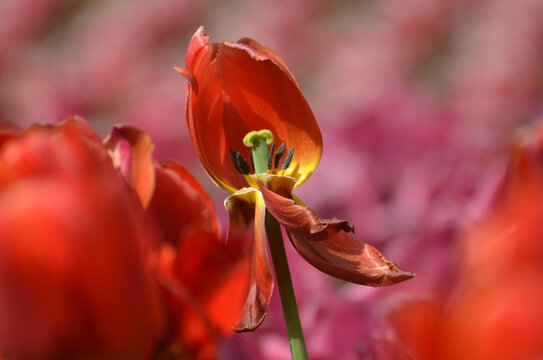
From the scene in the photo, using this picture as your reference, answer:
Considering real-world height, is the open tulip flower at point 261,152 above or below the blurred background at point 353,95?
below

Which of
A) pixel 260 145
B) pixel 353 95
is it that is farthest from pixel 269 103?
pixel 353 95

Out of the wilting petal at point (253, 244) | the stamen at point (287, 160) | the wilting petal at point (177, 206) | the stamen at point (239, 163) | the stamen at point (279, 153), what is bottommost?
the wilting petal at point (253, 244)

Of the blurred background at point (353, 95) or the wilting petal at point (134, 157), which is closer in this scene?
the wilting petal at point (134, 157)

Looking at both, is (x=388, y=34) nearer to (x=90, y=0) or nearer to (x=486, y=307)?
(x=90, y=0)

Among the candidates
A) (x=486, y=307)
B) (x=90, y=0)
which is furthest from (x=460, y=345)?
(x=90, y=0)

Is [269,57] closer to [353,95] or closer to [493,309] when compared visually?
[493,309]

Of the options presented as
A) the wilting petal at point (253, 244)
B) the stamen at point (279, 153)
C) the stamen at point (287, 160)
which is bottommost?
the wilting petal at point (253, 244)

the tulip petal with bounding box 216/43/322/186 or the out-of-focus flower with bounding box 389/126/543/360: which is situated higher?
the tulip petal with bounding box 216/43/322/186
